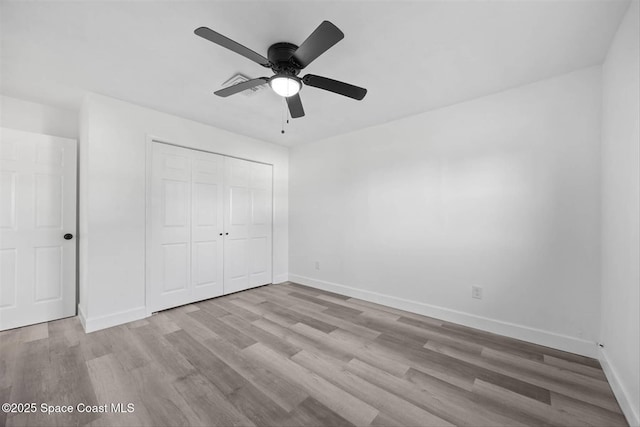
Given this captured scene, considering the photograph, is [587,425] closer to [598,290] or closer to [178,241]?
[598,290]

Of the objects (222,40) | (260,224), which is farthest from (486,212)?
(260,224)

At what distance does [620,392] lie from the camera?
1.54 metres

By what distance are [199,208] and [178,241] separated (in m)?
0.51

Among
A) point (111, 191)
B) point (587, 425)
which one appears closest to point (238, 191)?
point (111, 191)

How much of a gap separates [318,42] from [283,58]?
0.46 metres

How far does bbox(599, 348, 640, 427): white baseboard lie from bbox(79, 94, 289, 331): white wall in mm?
4009

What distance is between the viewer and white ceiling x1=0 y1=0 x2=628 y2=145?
60.4 inches

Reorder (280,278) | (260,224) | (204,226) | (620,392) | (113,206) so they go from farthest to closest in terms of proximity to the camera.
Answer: (280,278), (260,224), (204,226), (113,206), (620,392)

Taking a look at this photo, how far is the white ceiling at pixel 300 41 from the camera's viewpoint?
1533 millimetres

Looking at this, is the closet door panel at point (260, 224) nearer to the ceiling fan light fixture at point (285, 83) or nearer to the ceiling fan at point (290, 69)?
the ceiling fan at point (290, 69)

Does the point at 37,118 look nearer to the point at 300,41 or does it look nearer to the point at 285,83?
the point at 285,83

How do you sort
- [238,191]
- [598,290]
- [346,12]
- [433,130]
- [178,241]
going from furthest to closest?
[238,191], [178,241], [433,130], [598,290], [346,12]

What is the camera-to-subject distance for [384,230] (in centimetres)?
333

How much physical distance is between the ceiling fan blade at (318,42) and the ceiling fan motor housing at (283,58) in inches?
4.5
